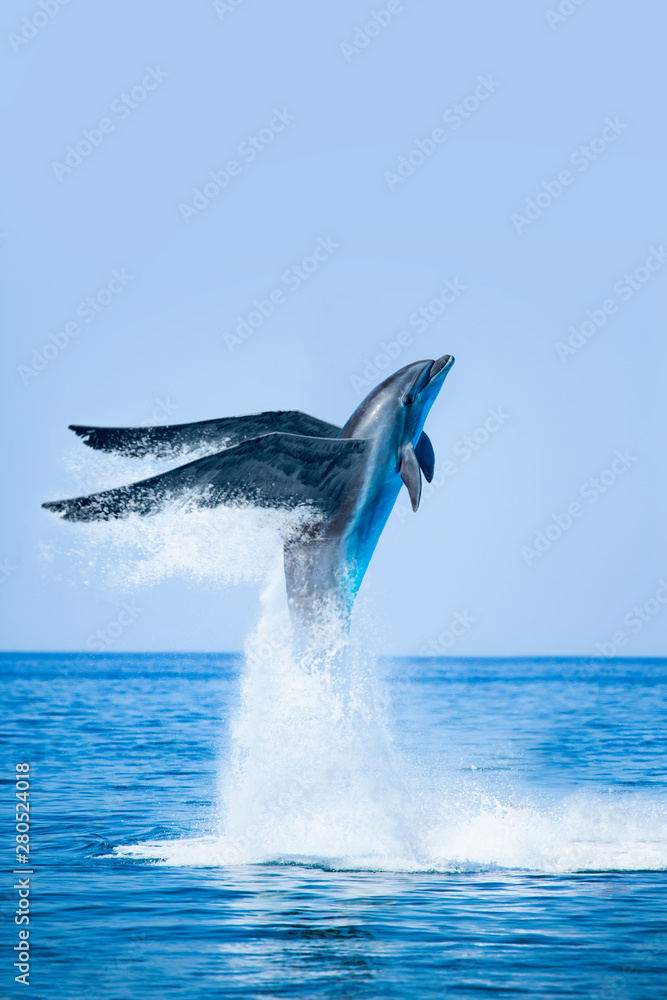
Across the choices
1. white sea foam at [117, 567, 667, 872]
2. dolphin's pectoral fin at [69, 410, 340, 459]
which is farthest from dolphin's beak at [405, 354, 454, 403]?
white sea foam at [117, 567, 667, 872]

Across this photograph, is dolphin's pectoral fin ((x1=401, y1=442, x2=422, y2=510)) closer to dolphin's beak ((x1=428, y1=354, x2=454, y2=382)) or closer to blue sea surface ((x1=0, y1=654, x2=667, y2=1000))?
dolphin's beak ((x1=428, y1=354, x2=454, y2=382))

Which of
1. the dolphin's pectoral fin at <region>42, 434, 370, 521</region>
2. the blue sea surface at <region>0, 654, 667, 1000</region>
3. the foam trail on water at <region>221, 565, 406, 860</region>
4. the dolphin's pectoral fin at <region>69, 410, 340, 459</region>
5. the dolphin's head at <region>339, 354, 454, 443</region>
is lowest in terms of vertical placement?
the blue sea surface at <region>0, 654, 667, 1000</region>

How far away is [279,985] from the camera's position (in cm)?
1098

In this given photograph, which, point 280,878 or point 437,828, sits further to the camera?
point 437,828

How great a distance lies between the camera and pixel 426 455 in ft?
55.8

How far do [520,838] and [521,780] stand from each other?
862 cm

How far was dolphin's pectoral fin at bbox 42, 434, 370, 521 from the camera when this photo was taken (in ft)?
44.2

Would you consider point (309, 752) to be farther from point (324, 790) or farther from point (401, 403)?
point (401, 403)

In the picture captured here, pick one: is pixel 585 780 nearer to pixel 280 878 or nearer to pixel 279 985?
pixel 280 878

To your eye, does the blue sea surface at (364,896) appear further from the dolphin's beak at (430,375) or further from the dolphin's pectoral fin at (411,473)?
the dolphin's beak at (430,375)

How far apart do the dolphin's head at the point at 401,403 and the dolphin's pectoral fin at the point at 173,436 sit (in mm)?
1188

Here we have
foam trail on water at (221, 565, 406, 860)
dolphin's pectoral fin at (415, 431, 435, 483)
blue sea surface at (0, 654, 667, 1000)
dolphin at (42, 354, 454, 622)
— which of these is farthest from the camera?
foam trail on water at (221, 565, 406, 860)

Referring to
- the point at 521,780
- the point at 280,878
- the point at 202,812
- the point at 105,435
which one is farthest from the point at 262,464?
the point at 521,780

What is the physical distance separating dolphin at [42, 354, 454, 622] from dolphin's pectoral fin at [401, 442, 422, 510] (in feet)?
0.05
